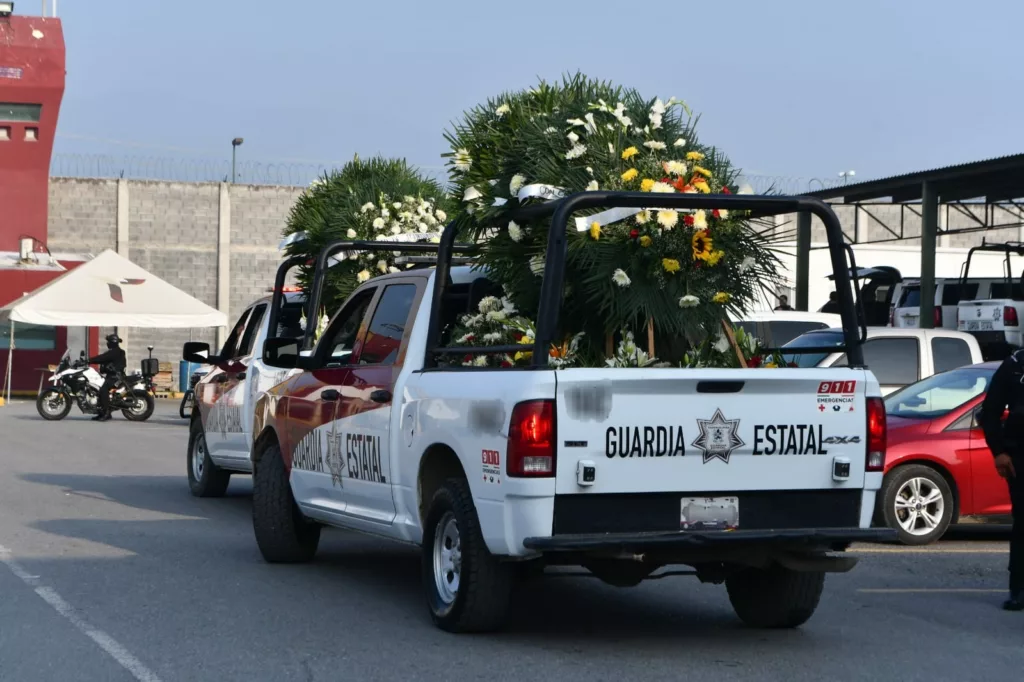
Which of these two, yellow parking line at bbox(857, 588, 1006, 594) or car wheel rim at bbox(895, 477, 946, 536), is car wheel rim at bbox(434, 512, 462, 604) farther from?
car wheel rim at bbox(895, 477, 946, 536)

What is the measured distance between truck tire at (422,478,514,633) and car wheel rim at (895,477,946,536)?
18.4 ft

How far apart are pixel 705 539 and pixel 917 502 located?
576 cm

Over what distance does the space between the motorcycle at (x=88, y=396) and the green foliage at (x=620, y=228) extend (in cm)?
2224

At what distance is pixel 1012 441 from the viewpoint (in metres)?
8.88

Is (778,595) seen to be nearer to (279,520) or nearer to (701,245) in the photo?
(701,245)

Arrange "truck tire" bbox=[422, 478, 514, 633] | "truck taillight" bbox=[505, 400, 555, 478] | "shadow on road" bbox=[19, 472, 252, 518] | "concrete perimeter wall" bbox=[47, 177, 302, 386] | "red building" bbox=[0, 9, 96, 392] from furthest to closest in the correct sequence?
"concrete perimeter wall" bbox=[47, 177, 302, 386], "red building" bbox=[0, 9, 96, 392], "shadow on road" bbox=[19, 472, 252, 518], "truck tire" bbox=[422, 478, 514, 633], "truck taillight" bbox=[505, 400, 555, 478]

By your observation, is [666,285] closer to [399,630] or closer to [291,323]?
[399,630]

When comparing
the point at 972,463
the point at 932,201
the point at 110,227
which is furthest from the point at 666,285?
the point at 110,227

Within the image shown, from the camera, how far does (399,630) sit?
25.2 ft

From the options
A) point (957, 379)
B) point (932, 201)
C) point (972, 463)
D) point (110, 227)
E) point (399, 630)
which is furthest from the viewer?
point (110, 227)

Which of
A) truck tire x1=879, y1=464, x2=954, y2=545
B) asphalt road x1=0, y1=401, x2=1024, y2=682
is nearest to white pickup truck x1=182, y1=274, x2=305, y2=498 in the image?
asphalt road x1=0, y1=401, x2=1024, y2=682

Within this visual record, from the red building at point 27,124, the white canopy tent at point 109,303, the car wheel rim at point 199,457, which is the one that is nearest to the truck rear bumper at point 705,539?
the car wheel rim at point 199,457

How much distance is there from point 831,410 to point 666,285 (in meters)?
1.12

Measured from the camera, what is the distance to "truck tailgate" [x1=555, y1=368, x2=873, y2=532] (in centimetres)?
675
